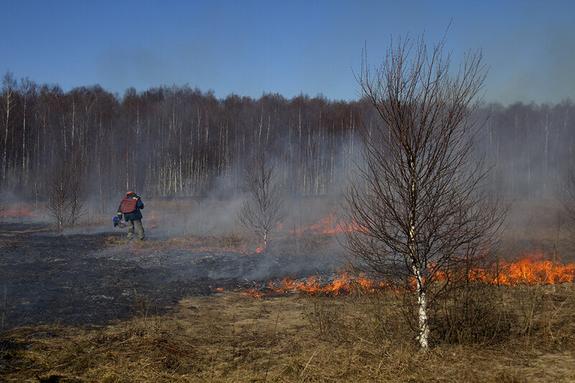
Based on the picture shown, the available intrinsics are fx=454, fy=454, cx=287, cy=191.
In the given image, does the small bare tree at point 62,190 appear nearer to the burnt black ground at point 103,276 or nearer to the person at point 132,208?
the burnt black ground at point 103,276

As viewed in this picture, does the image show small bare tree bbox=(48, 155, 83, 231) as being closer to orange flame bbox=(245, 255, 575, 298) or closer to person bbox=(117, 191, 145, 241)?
person bbox=(117, 191, 145, 241)

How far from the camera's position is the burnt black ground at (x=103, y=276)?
28.3ft

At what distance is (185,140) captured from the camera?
144 ft

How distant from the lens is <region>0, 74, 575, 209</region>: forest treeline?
39.1 meters

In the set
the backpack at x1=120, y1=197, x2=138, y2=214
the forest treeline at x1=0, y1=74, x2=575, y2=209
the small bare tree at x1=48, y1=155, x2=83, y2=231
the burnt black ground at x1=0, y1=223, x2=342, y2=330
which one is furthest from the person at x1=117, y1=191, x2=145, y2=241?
the forest treeline at x1=0, y1=74, x2=575, y2=209

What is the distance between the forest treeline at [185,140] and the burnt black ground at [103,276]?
70.7 ft

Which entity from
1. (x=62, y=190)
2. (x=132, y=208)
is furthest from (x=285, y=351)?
(x=62, y=190)

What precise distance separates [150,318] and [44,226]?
19029 millimetres

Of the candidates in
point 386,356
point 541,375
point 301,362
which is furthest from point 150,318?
point 541,375

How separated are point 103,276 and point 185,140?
32985mm

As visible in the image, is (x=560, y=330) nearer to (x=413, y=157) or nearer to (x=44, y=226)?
(x=413, y=157)

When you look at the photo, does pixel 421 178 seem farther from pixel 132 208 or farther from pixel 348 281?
pixel 132 208

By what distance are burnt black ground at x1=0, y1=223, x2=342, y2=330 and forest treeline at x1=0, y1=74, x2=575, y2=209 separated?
70.7 ft

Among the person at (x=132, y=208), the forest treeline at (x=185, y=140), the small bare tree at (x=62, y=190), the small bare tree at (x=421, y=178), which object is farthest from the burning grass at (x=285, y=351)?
the forest treeline at (x=185, y=140)
